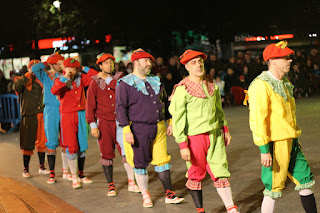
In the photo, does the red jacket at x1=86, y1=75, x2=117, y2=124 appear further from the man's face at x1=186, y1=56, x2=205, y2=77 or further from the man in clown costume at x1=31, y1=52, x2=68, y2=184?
the man's face at x1=186, y1=56, x2=205, y2=77

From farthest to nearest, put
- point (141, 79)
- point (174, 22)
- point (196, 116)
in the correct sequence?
point (174, 22), point (141, 79), point (196, 116)

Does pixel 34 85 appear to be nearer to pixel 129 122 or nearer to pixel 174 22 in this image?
pixel 129 122

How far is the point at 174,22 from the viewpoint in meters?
30.8

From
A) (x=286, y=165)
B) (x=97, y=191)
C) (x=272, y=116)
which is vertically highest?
(x=272, y=116)

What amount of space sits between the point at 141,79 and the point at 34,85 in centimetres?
377

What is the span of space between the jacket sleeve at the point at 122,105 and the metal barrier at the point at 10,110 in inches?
466

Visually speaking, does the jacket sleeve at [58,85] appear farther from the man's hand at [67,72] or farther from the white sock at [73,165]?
the white sock at [73,165]

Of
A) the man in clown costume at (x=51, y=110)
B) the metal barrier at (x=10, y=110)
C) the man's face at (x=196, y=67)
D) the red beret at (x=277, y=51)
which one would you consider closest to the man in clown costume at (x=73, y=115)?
the man in clown costume at (x=51, y=110)

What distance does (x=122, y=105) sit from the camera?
A: 25.6 feet

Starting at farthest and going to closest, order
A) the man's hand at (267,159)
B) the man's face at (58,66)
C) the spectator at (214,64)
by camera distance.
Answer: the spectator at (214,64), the man's face at (58,66), the man's hand at (267,159)

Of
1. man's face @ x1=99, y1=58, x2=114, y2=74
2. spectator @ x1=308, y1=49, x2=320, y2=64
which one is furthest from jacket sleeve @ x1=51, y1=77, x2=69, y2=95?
spectator @ x1=308, y1=49, x2=320, y2=64

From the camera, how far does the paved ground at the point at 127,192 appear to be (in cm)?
766

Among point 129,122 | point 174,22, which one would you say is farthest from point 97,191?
point 174,22

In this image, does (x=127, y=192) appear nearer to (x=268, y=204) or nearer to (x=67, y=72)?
(x=67, y=72)
